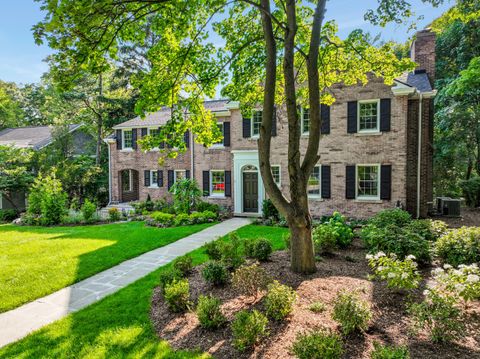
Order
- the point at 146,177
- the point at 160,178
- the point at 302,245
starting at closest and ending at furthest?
the point at 302,245 < the point at 160,178 < the point at 146,177

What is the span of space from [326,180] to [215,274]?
374 inches

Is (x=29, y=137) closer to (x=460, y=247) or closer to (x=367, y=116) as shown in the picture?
(x=367, y=116)

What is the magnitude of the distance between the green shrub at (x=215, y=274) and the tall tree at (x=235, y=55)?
56.2 inches

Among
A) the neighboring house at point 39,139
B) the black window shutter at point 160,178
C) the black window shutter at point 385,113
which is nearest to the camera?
the black window shutter at point 385,113

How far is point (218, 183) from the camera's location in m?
17.2

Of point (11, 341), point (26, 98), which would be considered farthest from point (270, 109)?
point (26, 98)

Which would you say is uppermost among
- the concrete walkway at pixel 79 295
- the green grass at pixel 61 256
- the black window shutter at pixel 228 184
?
the black window shutter at pixel 228 184

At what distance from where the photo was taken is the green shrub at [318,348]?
10.6 feet

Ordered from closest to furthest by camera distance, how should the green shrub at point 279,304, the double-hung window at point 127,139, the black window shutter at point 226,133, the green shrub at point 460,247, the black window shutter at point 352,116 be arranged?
the green shrub at point 279,304
the green shrub at point 460,247
the black window shutter at point 352,116
the black window shutter at point 226,133
the double-hung window at point 127,139

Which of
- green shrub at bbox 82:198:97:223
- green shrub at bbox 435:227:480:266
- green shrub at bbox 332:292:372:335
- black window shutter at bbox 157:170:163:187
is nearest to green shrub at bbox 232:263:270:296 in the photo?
green shrub at bbox 332:292:372:335

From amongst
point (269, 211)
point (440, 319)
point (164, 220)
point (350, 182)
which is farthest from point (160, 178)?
point (440, 319)

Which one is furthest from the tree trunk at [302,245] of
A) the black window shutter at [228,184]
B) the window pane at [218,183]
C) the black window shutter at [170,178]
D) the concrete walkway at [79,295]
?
the black window shutter at [170,178]

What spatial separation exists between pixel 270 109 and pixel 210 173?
1165 centimetres

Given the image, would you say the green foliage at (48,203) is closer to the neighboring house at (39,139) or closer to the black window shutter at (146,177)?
the black window shutter at (146,177)
